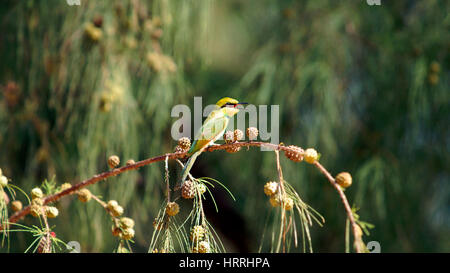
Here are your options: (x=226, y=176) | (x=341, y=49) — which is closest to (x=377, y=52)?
(x=341, y=49)

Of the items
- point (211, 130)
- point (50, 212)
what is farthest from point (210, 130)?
point (50, 212)

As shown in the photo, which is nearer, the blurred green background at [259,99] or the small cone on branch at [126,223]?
the small cone on branch at [126,223]

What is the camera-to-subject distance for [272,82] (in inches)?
57.3

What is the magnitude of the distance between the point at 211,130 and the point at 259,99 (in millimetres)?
843

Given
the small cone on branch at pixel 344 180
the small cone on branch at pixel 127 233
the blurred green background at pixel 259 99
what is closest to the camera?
the small cone on branch at pixel 344 180

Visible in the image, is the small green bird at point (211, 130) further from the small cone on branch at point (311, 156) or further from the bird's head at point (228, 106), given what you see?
the small cone on branch at point (311, 156)

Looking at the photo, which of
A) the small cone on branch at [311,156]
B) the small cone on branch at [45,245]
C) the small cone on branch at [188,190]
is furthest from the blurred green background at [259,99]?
the small cone on branch at [311,156]

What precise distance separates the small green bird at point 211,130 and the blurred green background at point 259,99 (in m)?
0.61

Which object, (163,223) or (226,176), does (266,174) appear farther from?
(163,223)

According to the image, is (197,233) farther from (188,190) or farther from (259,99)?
(259,99)

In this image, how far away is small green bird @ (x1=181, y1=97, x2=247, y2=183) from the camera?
1.84ft

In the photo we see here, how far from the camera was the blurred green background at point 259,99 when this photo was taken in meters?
1.20

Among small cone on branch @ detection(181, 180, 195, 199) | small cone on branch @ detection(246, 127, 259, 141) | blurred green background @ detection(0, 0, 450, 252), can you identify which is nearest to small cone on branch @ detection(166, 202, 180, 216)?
small cone on branch @ detection(181, 180, 195, 199)

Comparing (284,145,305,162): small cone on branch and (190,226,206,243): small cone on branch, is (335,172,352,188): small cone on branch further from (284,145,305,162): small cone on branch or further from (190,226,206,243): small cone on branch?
(190,226,206,243): small cone on branch
